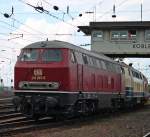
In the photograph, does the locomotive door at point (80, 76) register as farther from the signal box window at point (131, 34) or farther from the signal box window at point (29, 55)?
the signal box window at point (131, 34)

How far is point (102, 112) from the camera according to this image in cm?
2884

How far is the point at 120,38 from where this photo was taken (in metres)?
59.3

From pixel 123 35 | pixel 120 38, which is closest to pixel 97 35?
pixel 120 38

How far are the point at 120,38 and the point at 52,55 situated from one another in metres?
39.7

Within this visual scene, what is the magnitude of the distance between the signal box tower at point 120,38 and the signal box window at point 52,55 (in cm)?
3785

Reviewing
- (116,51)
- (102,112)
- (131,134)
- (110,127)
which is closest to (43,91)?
(110,127)

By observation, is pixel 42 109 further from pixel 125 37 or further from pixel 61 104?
pixel 125 37

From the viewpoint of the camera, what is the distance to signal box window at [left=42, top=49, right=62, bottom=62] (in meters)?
20.1

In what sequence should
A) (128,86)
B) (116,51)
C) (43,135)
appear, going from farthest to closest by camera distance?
(116,51), (128,86), (43,135)

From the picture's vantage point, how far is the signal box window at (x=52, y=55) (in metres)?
20.1

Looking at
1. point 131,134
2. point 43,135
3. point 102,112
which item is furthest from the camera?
point 102,112

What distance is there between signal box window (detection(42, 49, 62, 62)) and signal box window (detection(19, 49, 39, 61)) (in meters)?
0.37

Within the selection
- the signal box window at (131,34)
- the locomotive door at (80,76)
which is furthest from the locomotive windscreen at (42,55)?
the signal box window at (131,34)

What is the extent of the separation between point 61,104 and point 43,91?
982 millimetres
